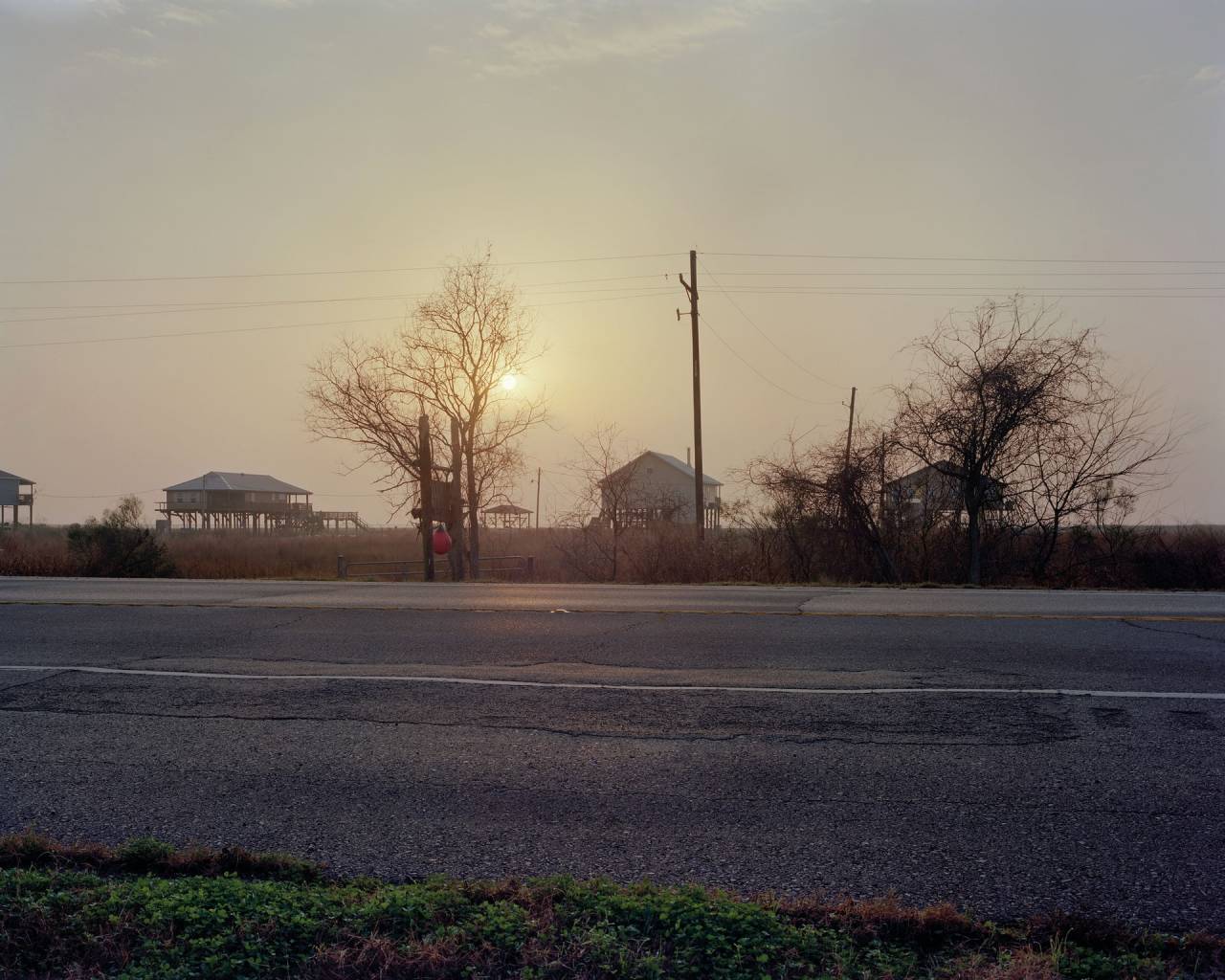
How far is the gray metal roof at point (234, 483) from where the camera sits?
96.6 metres

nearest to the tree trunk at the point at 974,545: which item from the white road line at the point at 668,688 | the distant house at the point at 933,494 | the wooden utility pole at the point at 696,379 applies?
the distant house at the point at 933,494

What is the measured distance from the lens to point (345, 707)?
7.57 meters

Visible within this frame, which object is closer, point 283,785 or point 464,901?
point 464,901

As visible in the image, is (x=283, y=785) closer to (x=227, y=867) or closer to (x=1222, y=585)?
(x=227, y=867)

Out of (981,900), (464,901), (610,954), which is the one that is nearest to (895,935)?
(981,900)

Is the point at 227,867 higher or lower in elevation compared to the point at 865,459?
lower

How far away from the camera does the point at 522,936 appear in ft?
12.2

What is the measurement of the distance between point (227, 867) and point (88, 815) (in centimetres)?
132

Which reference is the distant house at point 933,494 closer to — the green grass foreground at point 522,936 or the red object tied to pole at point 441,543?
the red object tied to pole at point 441,543

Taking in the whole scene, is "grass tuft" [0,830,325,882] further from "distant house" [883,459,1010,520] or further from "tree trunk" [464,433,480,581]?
"tree trunk" [464,433,480,581]

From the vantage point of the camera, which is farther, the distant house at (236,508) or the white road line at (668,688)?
the distant house at (236,508)

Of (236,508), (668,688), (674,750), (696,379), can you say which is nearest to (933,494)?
(696,379)

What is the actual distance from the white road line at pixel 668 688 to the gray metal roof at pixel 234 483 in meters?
92.1

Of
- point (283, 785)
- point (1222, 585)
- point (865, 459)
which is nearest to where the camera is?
point (283, 785)
